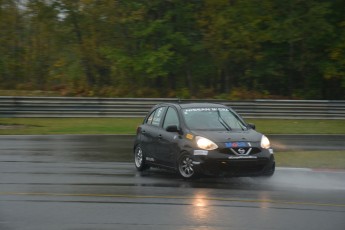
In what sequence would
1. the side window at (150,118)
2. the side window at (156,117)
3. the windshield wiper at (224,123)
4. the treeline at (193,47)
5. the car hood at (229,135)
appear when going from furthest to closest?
the treeline at (193,47)
the side window at (150,118)
the side window at (156,117)
the windshield wiper at (224,123)
the car hood at (229,135)

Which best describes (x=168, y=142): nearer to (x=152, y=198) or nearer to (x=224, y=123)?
(x=224, y=123)

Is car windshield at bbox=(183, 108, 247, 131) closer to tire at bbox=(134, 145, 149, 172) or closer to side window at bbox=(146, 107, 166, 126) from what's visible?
side window at bbox=(146, 107, 166, 126)

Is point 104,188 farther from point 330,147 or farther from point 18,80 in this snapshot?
point 18,80

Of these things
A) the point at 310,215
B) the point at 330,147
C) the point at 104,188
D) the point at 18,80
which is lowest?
the point at 18,80

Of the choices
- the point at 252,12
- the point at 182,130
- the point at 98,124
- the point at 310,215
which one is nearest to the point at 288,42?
the point at 252,12

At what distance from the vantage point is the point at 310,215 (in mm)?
8898

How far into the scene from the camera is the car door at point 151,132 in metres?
13.5

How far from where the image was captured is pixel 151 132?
1378 cm

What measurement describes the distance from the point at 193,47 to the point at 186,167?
72.7 feet

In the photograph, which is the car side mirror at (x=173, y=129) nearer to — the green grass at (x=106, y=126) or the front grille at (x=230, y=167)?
the front grille at (x=230, y=167)

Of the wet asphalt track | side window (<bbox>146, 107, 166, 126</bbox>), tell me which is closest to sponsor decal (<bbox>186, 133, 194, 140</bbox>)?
the wet asphalt track

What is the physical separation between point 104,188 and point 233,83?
82.9ft

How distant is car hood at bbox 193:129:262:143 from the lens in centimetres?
1207

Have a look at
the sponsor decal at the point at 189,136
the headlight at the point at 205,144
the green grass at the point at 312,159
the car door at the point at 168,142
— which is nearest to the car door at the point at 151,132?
the car door at the point at 168,142
